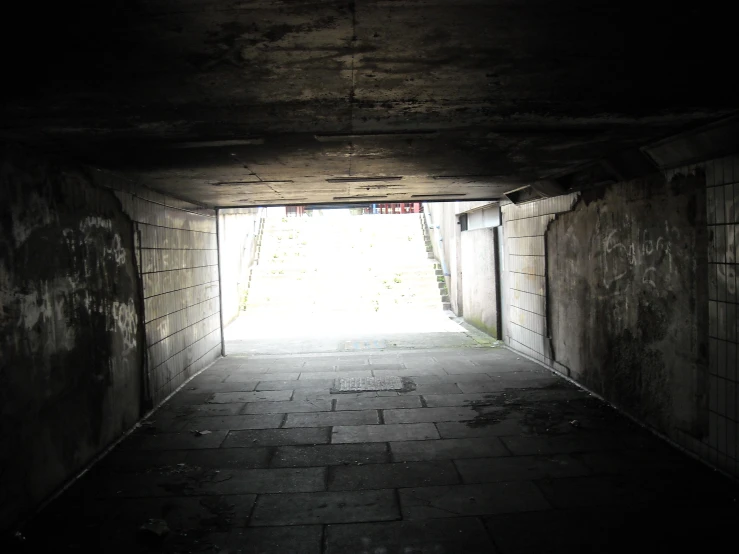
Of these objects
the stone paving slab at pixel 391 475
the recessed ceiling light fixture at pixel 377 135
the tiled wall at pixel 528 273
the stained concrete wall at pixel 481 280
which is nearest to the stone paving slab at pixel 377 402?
the stone paving slab at pixel 391 475

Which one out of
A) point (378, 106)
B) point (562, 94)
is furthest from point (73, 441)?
point (562, 94)

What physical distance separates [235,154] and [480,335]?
26.1ft

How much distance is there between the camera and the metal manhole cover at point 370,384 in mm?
7516

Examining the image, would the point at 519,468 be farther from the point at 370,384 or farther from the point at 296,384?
the point at 296,384

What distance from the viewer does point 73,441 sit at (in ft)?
15.6

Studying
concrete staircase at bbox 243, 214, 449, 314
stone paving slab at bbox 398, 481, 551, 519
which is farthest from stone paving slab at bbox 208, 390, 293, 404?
concrete staircase at bbox 243, 214, 449, 314

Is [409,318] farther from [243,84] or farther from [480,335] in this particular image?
[243,84]

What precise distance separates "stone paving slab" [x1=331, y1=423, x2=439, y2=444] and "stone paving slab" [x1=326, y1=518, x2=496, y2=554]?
1706 millimetres

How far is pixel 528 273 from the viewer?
9.17 metres

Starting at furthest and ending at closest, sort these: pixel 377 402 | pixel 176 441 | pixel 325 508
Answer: pixel 377 402, pixel 176 441, pixel 325 508

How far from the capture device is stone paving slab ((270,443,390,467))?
16.4 ft

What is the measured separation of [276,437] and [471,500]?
2342 millimetres

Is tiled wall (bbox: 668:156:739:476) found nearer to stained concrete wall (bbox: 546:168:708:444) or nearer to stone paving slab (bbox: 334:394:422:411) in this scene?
stained concrete wall (bbox: 546:168:708:444)

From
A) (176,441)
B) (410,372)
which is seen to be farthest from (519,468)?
(410,372)
